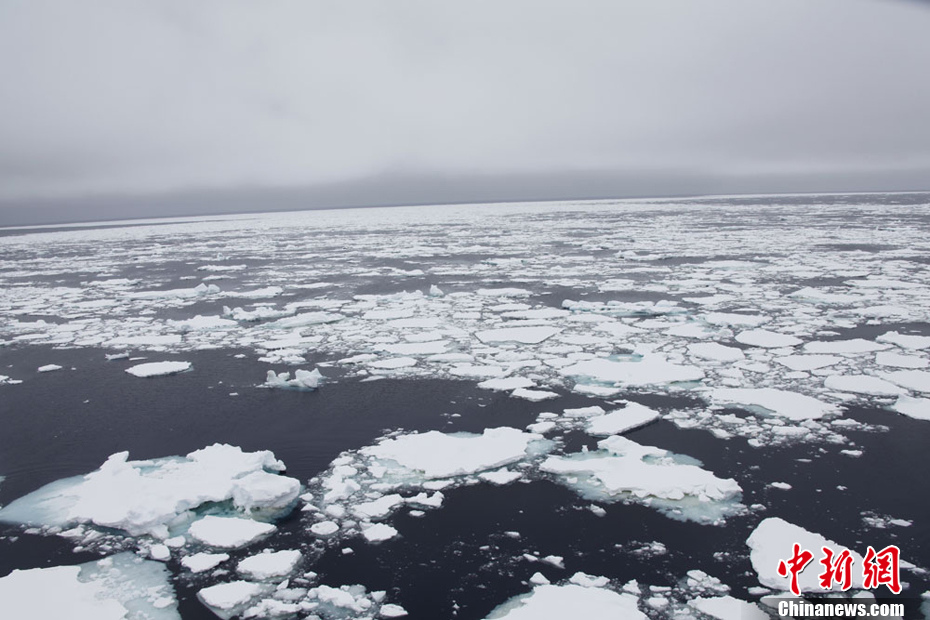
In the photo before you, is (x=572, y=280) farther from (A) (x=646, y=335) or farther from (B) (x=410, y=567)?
(B) (x=410, y=567)

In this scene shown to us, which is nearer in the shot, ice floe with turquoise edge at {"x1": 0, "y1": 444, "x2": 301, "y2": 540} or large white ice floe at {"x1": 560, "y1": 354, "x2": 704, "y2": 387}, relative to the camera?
ice floe with turquoise edge at {"x1": 0, "y1": 444, "x2": 301, "y2": 540}

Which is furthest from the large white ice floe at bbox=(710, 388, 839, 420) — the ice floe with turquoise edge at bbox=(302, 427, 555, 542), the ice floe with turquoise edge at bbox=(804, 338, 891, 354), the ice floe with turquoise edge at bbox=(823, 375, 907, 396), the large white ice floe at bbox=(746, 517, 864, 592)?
the ice floe with turquoise edge at bbox=(302, 427, 555, 542)

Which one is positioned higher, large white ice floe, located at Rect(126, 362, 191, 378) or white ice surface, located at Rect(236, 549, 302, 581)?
large white ice floe, located at Rect(126, 362, 191, 378)

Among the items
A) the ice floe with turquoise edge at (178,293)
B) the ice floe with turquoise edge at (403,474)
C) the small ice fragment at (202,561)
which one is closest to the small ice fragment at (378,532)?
the ice floe with turquoise edge at (403,474)

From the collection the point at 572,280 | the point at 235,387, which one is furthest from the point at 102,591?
the point at 572,280

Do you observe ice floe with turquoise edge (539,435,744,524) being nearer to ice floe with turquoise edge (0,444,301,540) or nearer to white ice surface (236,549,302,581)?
white ice surface (236,549,302,581)

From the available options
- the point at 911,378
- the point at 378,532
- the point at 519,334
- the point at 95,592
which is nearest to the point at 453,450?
the point at 378,532

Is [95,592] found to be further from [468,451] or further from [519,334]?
[519,334]

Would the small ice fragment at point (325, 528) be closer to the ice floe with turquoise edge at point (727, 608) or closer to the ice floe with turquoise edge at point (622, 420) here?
the ice floe with turquoise edge at point (727, 608)
